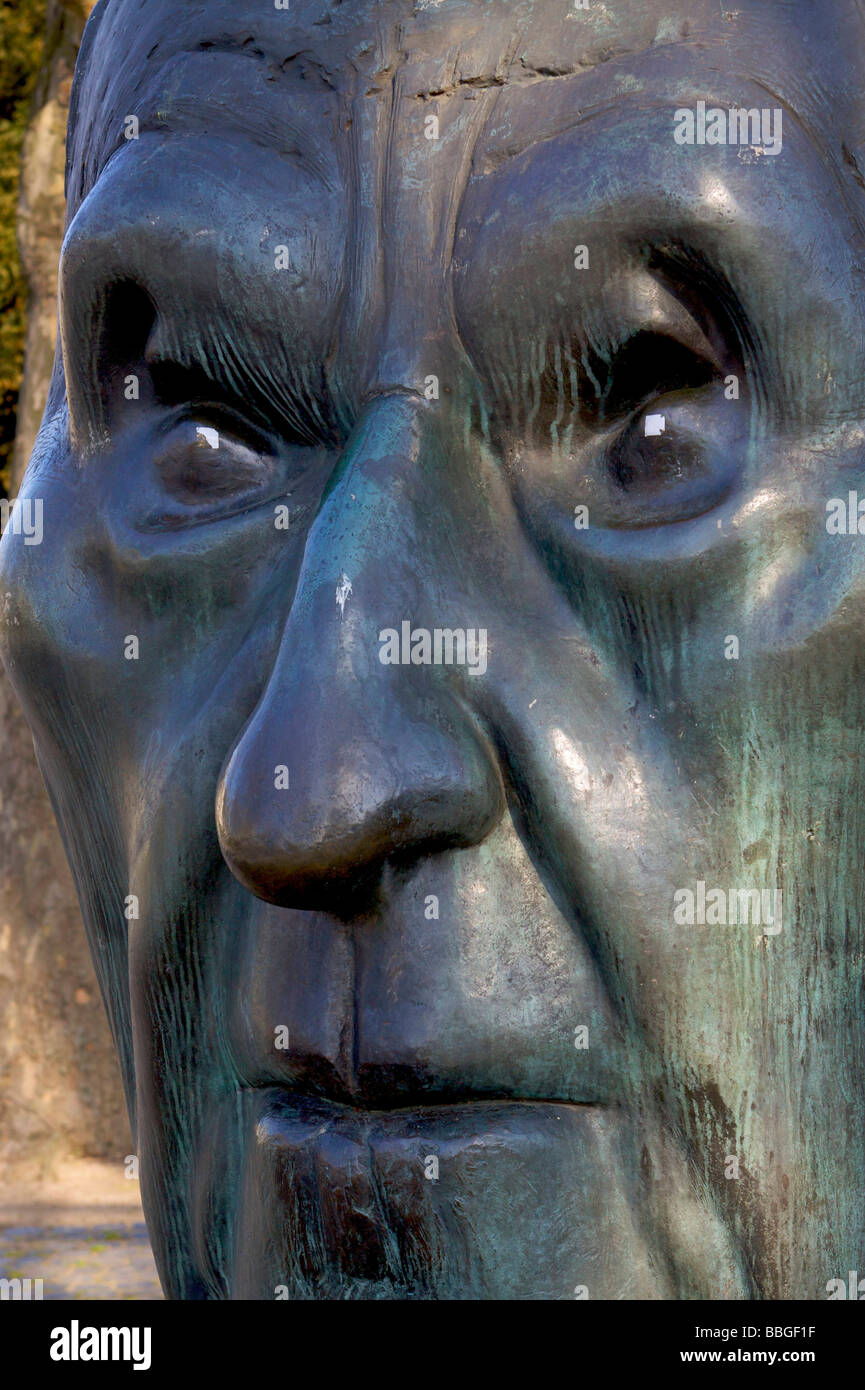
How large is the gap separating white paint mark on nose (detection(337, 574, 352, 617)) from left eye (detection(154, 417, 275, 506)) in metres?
0.20

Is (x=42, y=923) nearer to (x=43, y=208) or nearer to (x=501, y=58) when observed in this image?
(x=43, y=208)

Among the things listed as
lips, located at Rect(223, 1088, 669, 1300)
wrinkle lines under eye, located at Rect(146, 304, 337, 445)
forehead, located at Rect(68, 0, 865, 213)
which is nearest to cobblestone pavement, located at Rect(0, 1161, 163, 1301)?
lips, located at Rect(223, 1088, 669, 1300)

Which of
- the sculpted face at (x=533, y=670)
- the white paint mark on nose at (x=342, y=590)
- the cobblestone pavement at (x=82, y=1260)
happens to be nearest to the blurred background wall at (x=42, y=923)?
the cobblestone pavement at (x=82, y=1260)

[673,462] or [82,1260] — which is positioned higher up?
[673,462]

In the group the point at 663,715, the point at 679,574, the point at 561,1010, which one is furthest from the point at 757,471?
the point at 561,1010

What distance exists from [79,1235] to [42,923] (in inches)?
A: 42.3

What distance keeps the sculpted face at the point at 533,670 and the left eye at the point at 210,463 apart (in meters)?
0.05

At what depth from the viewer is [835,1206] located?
139 cm

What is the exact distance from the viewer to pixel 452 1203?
51.3 inches

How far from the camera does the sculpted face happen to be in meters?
1.32

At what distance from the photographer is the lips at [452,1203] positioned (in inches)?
51.4

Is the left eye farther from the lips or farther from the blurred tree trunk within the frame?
the blurred tree trunk

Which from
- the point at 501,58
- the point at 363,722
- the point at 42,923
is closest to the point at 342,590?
the point at 363,722

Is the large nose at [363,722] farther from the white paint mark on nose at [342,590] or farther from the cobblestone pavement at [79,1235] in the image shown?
the cobblestone pavement at [79,1235]
